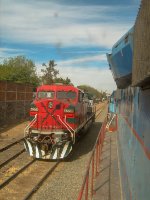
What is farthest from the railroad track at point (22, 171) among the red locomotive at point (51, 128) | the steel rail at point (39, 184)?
the red locomotive at point (51, 128)

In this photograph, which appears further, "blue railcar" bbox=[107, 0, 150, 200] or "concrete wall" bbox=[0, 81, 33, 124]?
"concrete wall" bbox=[0, 81, 33, 124]

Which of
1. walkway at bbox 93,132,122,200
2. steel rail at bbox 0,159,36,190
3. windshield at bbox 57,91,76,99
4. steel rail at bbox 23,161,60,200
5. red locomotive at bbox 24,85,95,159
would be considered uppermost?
windshield at bbox 57,91,76,99

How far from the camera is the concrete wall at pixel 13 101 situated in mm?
25438

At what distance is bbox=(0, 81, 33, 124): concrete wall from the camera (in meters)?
25.4

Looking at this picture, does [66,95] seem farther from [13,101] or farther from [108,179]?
[13,101]

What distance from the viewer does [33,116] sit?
47.2 feet

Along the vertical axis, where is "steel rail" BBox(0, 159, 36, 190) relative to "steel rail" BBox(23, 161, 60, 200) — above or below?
above

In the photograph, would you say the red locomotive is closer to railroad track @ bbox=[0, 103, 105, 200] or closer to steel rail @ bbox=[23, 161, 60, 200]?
railroad track @ bbox=[0, 103, 105, 200]

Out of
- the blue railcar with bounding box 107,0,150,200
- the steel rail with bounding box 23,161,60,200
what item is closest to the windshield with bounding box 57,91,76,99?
the steel rail with bounding box 23,161,60,200

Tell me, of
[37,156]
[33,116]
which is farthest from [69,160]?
[33,116]

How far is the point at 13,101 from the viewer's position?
28.0m

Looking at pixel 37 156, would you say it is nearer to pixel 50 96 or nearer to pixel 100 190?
pixel 50 96

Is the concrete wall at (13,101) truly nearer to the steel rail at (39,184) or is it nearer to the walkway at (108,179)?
the steel rail at (39,184)

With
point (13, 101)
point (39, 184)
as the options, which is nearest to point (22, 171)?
point (39, 184)
